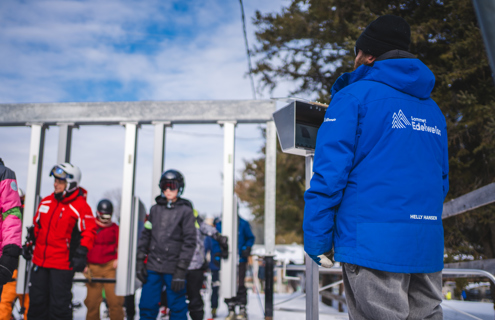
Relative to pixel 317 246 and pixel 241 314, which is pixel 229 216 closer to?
pixel 241 314

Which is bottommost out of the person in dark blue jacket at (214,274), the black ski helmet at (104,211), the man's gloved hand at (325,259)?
the person in dark blue jacket at (214,274)

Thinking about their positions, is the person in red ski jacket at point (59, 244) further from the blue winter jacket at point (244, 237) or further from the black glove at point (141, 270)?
the blue winter jacket at point (244, 237)

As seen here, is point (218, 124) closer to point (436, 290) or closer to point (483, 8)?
point (436, 290)

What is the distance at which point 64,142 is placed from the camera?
245 inches

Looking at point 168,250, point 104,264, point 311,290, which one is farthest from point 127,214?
point 311,290

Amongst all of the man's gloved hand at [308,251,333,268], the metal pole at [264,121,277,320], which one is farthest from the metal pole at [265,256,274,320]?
the man's gloved hand at [308,251,333,268]

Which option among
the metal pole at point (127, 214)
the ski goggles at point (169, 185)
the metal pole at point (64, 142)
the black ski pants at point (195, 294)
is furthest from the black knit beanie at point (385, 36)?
the metal pole at point (64, 142)

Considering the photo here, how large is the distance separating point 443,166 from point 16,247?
3390mm

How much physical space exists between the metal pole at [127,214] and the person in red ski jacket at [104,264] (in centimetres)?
32

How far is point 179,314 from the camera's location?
4.63m

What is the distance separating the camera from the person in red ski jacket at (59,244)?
174 inches

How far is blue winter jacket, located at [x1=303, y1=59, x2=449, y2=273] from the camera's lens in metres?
1.70

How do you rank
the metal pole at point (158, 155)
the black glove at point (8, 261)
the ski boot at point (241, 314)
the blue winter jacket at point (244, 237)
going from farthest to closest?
1. the blue winter jacket at point (244, 237)
2. the ski boot at point (241, 314)
3. the metal pole at point (158, 155)
4. the black glove at point (8, 261)

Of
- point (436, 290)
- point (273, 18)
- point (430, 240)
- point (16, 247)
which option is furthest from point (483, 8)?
point (273, 18)
